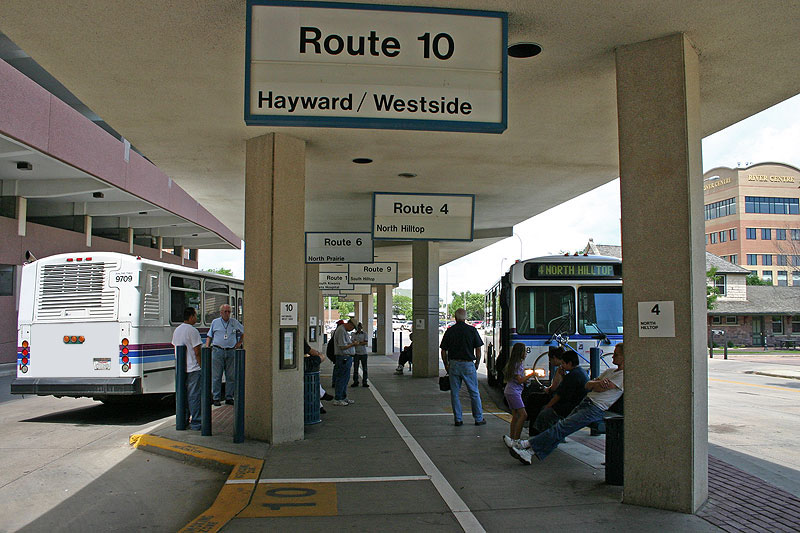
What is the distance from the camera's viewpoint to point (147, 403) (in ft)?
46.6

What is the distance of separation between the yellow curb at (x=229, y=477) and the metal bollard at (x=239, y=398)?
0.45 meters

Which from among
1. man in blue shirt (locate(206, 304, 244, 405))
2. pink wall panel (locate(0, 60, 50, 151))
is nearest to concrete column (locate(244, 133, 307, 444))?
man in blue shirt (locate(206, 304, 244, 405))

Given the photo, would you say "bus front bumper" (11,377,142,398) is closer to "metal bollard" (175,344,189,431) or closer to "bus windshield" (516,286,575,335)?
"metal bollard" (175,344,189,431)

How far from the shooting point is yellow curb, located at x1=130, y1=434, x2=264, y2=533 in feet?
18.8

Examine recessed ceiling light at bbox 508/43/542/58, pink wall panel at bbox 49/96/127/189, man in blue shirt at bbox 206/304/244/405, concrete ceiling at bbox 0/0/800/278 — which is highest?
pink wall panel at bbox 49/96/127/189

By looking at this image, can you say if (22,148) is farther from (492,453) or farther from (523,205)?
(492,453)

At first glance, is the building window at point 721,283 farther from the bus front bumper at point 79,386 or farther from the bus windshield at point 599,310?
the bus front bumper at point 79,386

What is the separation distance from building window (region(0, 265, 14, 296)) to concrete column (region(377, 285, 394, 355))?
16.0 meters

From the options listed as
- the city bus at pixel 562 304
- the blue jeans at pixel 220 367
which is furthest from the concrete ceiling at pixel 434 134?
the blue jeans at pixel 220 367

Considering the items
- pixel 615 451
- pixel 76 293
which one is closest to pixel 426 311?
pixel 76 293

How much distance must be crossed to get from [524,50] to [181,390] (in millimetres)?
7007

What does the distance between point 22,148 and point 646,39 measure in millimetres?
18623

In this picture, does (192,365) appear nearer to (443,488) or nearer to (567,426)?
(443,488)

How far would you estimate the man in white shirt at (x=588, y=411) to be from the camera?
24.0 ft
